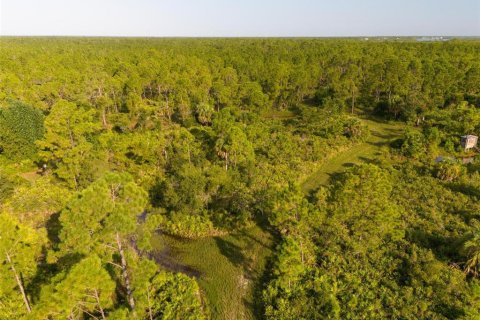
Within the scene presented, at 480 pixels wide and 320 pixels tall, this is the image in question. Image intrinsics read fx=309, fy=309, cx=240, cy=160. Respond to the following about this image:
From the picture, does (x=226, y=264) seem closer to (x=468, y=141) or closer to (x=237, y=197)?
(x=237, y=197)

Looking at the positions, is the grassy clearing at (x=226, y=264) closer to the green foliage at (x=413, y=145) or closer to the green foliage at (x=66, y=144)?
the green foliage at (x=66, y=144)

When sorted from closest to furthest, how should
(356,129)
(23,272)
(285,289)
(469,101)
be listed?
(23,272)
(285,289)
(356,129)
(469,101)

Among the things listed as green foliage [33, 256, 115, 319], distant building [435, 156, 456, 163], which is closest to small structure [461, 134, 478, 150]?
distant building [435, 156, 456, 163]

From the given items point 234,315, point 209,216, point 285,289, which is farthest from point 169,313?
point 209,216

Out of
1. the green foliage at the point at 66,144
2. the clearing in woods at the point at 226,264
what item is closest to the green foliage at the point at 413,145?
the clearing in woods at the point at 226,264

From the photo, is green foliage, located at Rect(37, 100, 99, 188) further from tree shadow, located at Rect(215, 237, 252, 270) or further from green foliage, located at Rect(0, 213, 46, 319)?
tree shadow, located at Rect(215, 237, 252, 270)

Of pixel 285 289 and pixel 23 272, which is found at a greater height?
pixel 23 272

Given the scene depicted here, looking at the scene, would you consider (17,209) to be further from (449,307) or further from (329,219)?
(449,307)
